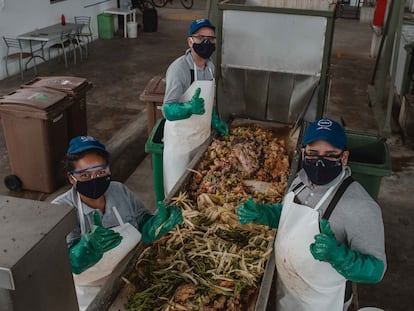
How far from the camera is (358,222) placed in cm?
255

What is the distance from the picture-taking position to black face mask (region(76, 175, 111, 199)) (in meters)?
2.86

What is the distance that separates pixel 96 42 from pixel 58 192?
9297 mm

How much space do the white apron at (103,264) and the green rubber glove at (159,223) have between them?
112 mm

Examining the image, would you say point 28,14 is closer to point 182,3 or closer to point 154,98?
point 154,98

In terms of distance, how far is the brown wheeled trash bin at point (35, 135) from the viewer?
5.68 m

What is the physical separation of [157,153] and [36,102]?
68.2 inches

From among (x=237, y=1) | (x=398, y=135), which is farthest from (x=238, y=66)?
(x=398, y=135)

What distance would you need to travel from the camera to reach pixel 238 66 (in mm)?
5453

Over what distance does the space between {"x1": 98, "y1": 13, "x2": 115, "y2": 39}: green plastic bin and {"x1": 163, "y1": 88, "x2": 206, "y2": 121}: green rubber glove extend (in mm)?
10965

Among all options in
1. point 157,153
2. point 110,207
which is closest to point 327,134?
point 110,207

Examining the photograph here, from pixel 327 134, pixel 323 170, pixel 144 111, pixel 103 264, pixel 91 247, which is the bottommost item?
pixel 144 111

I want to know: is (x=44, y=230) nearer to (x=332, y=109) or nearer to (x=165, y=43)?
(x=332, y=109)

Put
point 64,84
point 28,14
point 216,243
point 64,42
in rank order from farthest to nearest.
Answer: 1. point 64,42
2. point 28,14
3. point 64,84
4. point 216,243

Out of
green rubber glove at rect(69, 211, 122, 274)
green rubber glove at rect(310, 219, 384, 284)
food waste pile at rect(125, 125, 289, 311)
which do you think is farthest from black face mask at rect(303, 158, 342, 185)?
green rubber glove at rect(69, 211, 122, 274)
